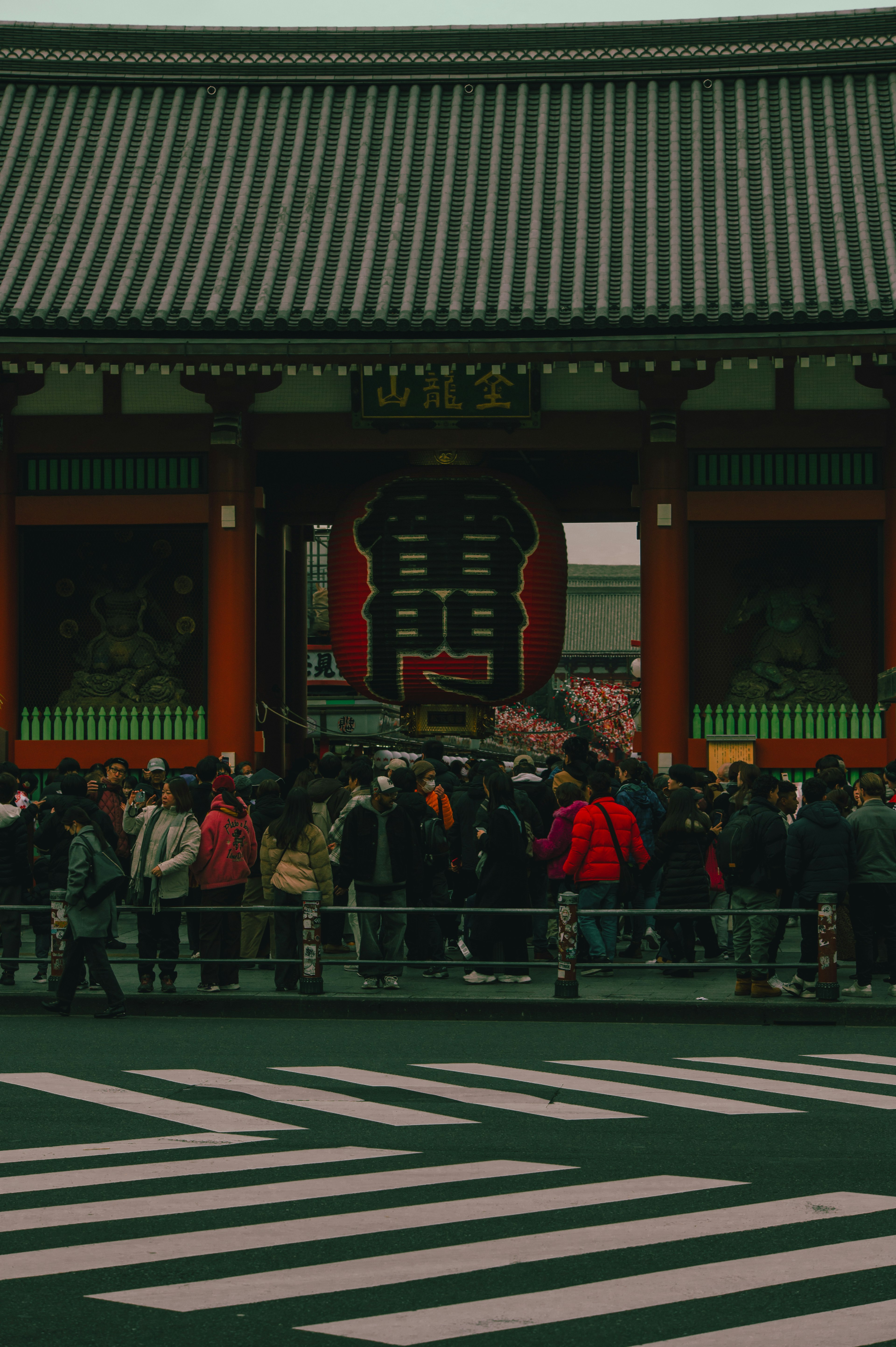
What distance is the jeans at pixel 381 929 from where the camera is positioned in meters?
13.1

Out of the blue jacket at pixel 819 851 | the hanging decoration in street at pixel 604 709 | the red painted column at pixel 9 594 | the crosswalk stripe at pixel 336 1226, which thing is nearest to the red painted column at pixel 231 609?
the red painted column at pixel 9 594

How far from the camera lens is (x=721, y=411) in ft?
66.3

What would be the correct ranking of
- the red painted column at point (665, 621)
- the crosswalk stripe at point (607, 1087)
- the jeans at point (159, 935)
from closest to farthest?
1. the crosswalk stripe at point (607, 1087)
2. the jeans at point (159, 935)
3. the red painted column at point (665, 621)

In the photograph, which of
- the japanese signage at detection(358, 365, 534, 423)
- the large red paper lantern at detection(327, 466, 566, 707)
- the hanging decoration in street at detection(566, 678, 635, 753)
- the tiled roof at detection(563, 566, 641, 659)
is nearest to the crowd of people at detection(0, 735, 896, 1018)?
the large red paper lantern at detection(327, 466, 566, 707)

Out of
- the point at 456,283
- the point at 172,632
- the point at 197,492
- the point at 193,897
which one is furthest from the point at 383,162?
the point at 193,897

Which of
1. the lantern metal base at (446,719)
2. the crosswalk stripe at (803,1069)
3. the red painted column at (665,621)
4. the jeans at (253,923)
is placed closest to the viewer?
the crosswalk stripe at (803,1069)

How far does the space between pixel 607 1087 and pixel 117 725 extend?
40.2 ft

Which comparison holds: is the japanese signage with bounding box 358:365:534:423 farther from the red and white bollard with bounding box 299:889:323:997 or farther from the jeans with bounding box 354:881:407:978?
the red and white bollard with bounding box 299:889:323:997

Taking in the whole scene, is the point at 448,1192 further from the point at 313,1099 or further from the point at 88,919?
the point at 88,919

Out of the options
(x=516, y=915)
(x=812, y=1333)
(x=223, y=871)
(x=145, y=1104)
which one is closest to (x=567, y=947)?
(x=516, y=915)

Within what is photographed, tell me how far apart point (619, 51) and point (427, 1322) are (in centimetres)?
2107

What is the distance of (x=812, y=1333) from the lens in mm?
5566

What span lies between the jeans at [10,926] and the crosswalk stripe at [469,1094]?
13.1 feet

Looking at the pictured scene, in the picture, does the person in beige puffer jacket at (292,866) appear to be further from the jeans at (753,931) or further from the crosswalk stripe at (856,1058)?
the crosswalk stripe at (856,1058)
